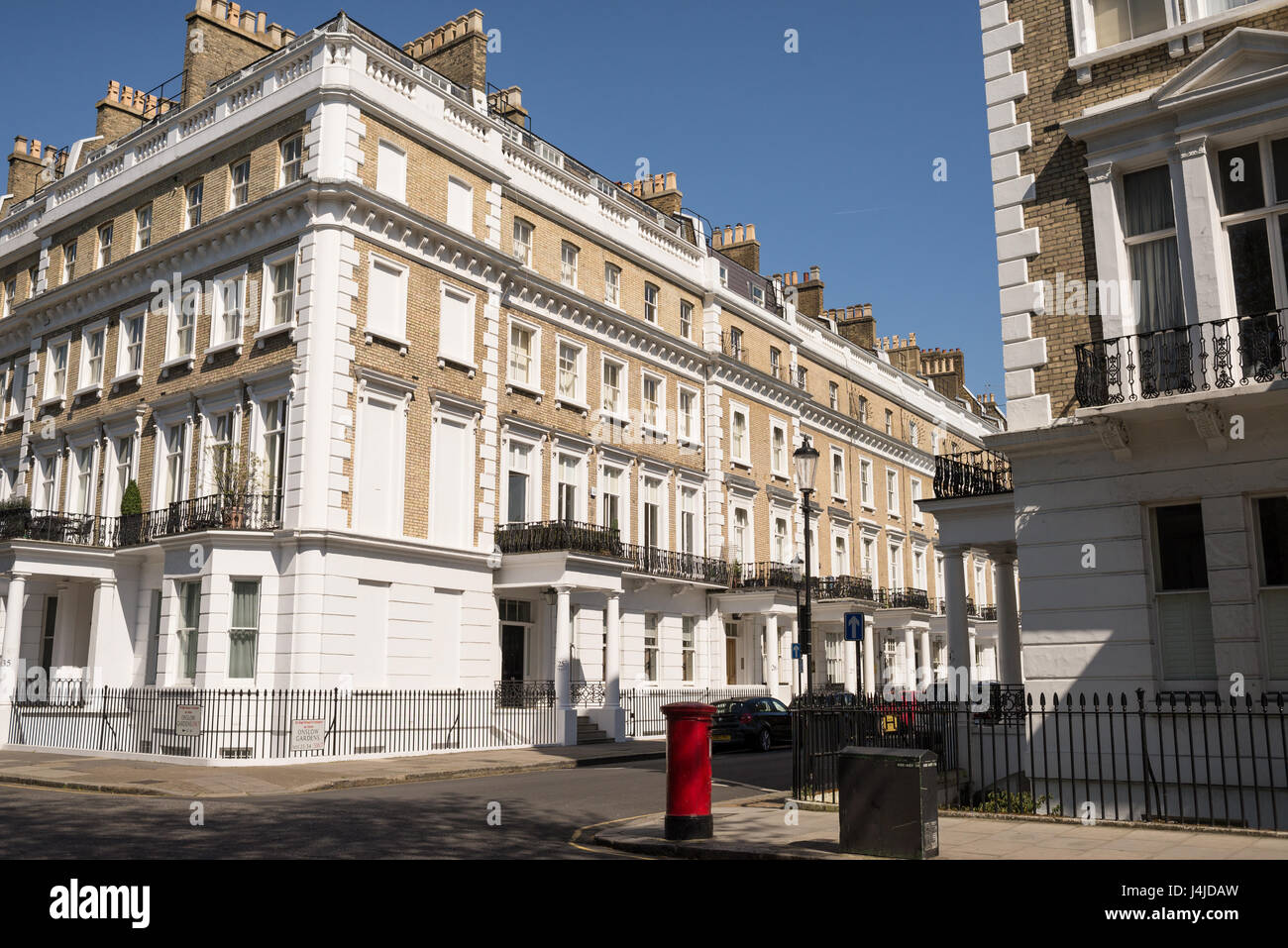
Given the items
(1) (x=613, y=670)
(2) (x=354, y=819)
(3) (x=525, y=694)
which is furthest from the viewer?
(1) (x=613, y=670)

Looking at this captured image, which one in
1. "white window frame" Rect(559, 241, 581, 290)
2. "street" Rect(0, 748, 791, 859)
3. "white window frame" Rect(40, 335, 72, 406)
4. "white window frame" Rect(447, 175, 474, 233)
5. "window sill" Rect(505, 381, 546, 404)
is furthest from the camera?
"white window frame" Rect(559, 241, 581, 290)

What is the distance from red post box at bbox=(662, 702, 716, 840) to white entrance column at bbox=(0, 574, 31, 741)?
20.7 meters

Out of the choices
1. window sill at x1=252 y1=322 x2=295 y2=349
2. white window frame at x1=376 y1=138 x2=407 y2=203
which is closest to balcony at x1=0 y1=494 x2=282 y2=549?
window sill at x1=252 y1=322 x2=295 y2=349

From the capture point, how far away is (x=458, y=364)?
26.4 metres

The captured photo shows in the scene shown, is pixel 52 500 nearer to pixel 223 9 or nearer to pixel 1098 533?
pixel 223 9

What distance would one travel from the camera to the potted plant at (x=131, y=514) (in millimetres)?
26453

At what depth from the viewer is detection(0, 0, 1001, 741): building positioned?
23438mm

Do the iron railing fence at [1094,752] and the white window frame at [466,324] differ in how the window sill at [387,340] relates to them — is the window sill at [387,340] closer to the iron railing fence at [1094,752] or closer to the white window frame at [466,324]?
the white window frame at [466,324]

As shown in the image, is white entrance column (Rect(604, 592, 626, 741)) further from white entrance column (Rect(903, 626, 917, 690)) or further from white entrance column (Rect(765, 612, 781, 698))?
white entrance column (Rect(903, 626, 917, 690))

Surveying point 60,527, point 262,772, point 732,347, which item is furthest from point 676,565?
point 60,527

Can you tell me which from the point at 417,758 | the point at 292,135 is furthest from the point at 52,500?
the point at 417,758

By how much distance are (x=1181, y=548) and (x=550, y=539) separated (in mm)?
17242

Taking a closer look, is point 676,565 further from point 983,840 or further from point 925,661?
point 983,840

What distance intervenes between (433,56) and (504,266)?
726 centimetres
